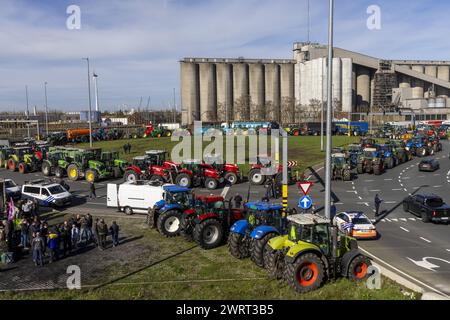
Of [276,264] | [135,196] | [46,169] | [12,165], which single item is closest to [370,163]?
[135,196]

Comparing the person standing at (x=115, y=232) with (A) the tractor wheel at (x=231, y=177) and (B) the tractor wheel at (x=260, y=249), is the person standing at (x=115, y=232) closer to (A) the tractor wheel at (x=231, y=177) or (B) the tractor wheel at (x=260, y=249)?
(B) the tractor wheel at (x=260, y=249)

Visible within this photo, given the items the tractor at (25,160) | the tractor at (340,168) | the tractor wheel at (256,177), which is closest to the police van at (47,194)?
the tractor at (25,160)

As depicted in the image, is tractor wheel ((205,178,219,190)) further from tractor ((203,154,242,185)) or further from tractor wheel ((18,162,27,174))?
tractor wheel ((18,162,27,174))

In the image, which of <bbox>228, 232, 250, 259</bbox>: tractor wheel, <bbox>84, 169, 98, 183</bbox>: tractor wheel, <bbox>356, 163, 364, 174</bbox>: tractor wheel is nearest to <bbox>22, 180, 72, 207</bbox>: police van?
<bbox>84, 169, 98, 183</bbox>: tractor wheel

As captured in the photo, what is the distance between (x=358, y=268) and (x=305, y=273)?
1.65m

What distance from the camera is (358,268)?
11.8m

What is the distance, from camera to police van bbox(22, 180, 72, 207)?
2322cm

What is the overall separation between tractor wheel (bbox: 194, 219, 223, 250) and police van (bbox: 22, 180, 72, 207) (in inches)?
440

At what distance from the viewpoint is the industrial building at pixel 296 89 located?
102m

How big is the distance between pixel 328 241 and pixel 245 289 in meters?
2.73

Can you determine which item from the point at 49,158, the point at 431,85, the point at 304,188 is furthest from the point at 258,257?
the point at 431,85

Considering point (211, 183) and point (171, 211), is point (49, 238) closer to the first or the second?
point (171, 211)

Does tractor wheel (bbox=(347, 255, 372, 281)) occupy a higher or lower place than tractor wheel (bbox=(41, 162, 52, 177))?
lower

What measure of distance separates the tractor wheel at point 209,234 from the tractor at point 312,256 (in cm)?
353
